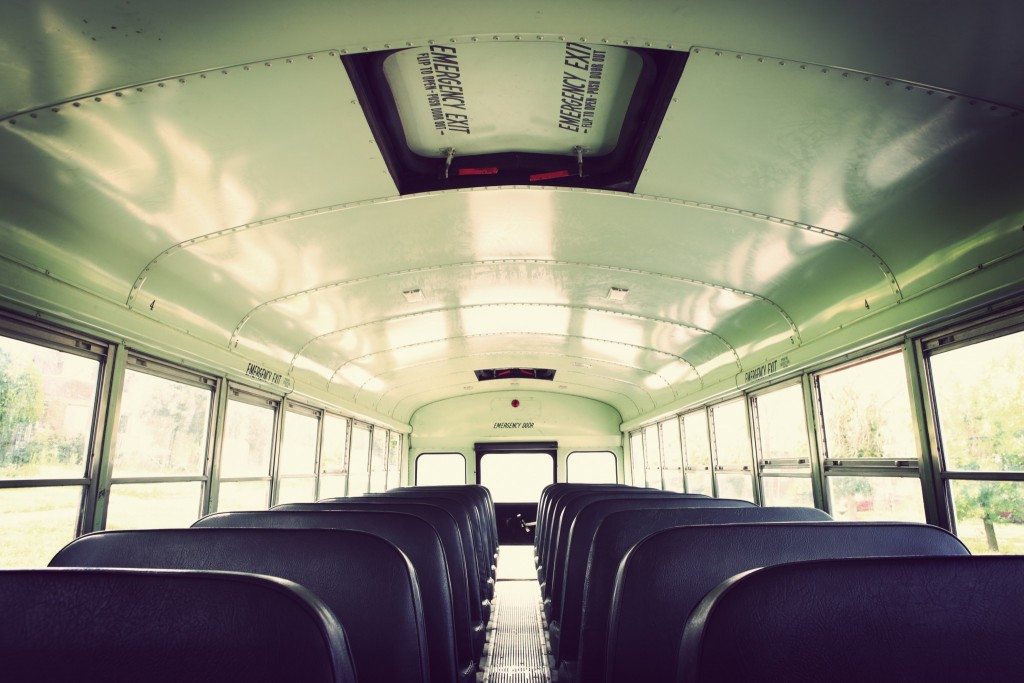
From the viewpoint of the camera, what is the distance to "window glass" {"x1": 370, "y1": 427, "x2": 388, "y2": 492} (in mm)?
9828

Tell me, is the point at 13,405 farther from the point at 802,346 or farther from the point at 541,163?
the point at 802,346

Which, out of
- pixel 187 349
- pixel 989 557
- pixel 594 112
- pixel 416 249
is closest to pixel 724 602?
pixel 989 557

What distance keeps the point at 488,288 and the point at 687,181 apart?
8.15 ft

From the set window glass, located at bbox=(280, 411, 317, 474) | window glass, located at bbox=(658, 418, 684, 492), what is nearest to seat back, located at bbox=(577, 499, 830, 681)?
window glass, located at bbox=(280, 411, 317, 474)

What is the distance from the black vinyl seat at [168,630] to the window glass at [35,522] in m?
2.55

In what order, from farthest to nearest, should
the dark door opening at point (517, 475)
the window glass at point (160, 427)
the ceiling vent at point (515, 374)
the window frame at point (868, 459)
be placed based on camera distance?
the dark door opening at point (517, 475)
the ceiling vent at point (515, 374)
the window glass at point (160, 427)
the window frame at point (868, 459)

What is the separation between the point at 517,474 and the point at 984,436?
9768 millimetres

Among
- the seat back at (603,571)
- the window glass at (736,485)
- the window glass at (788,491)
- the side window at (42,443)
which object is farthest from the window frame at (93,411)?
the window glass at (736,485)

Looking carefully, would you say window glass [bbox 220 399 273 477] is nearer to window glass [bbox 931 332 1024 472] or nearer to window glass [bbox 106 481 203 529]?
window glass [bbox 106 481 203 529]

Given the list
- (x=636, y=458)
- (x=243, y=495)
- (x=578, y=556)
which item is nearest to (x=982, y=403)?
(x=578, y=556)

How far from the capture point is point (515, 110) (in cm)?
286

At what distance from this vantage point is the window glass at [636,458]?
11357 millimetres

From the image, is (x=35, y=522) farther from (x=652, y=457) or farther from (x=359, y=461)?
(x=652, y=457)

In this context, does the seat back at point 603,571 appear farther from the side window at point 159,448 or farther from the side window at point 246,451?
the side window at point 246,451
